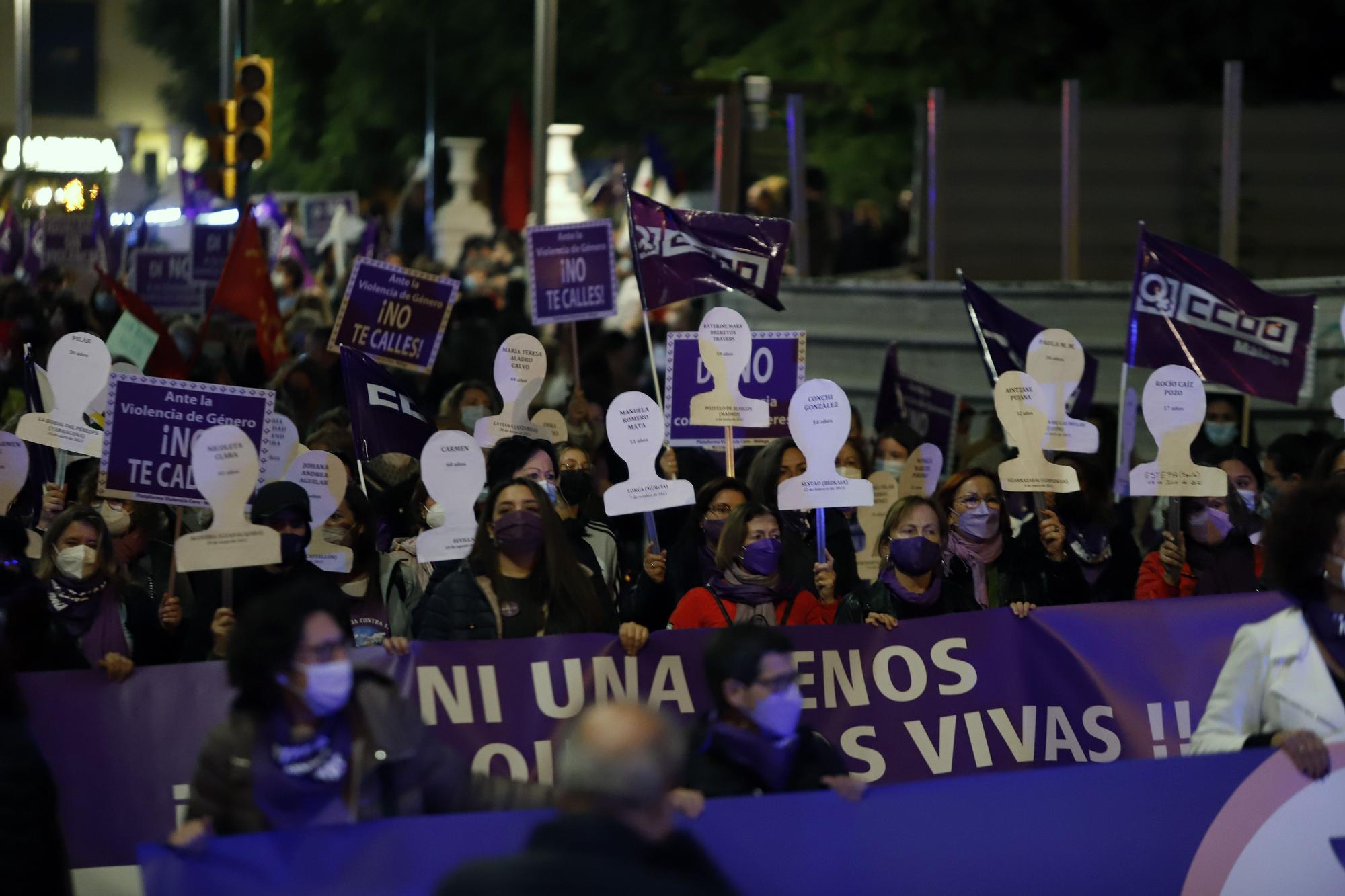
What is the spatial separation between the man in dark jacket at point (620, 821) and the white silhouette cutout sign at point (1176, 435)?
13.6 feet

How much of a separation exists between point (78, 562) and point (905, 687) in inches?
106

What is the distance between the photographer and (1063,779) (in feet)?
18.3

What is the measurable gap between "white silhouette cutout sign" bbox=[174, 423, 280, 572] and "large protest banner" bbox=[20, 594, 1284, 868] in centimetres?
35

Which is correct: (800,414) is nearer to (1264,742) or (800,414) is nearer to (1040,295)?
(1264,742)

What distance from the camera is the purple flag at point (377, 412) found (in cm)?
855

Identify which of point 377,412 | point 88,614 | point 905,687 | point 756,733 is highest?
point 377,412

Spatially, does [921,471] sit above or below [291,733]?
above

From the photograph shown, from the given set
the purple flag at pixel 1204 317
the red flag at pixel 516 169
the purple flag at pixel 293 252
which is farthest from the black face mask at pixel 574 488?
the red flag at pixel 516 169

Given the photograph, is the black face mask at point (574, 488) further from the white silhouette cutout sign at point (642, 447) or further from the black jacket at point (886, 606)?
the black jacket at point (886, 606)

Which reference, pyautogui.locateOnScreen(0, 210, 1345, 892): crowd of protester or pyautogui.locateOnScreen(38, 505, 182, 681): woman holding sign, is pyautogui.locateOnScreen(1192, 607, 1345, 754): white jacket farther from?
pyautogui.locateOnScreen(38, 505, 182, 681): woman holding sign

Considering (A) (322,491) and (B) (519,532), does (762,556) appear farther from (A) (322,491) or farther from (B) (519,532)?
(A) (322,491)

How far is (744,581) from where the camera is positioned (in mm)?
7078

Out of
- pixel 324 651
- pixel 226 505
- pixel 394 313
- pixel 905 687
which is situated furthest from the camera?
pixel 394 313

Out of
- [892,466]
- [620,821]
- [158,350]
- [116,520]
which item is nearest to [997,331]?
[892,466]
